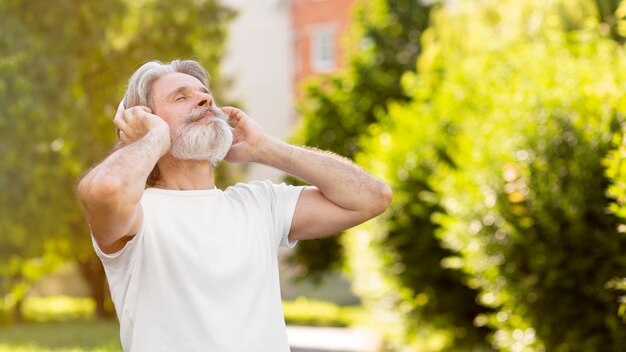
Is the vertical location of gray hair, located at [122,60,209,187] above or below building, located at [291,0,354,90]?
above

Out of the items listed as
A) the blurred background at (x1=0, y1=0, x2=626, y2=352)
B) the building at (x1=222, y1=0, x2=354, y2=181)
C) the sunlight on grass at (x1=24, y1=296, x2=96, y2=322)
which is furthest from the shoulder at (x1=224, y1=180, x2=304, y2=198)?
the building at (x1=222, y1=0, x2=354, y2=181)

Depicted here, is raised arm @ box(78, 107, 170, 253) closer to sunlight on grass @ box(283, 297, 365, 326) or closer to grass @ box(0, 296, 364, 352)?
grass @ box(0, 296, 364, 352)

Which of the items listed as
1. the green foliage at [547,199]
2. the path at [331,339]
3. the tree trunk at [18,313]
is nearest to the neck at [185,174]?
the green foliage at [547,199]

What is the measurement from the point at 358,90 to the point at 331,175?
23.5m

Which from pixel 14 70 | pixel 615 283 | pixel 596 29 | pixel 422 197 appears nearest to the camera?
pixel 615 283

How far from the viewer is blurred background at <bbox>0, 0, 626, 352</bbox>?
9680mm

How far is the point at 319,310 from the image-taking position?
29922mm

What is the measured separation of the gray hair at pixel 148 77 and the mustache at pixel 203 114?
183mm

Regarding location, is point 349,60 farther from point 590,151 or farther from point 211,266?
point 211,266

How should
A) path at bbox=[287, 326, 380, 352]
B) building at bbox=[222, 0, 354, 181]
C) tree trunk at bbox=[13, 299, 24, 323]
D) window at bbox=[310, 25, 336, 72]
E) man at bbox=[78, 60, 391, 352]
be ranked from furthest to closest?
building at bbox=[222, 0, 354, 181]
window at bbox=[310, 25, 336, 72]
tree trunk at bbox=[13, 299, 24, 323]
path at bbox=[287, 326, 380, 352]
man at bbox=[78, 60, 391, 352]

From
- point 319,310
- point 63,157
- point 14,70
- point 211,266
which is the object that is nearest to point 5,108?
point 14,70

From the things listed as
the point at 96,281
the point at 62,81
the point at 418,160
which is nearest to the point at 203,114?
the point at 418,160

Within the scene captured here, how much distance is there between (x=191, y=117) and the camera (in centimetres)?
417

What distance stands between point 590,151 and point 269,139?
538 cm
